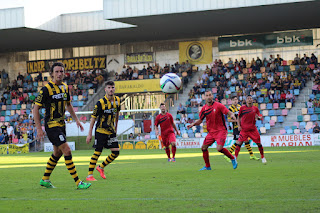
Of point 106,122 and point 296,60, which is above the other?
point 296,60

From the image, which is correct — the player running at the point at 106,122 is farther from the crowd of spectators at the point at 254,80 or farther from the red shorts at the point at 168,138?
the crowd of spectators at the point at 254,80

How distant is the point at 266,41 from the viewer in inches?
1625

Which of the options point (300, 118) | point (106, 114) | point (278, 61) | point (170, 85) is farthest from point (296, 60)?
point (106, 114)

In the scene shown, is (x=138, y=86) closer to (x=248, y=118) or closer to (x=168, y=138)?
(x=168, y=138)

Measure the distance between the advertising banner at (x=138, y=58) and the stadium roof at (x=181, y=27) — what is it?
156cm

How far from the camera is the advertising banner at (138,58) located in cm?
4641

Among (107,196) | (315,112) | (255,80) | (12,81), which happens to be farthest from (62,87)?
(12,81)

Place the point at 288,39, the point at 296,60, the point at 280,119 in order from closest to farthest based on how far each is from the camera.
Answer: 1. the point at 280,119
2. the point at 296,60
3. the point at 288,39

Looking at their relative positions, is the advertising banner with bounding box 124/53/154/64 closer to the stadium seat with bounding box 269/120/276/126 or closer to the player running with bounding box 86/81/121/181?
the stadium seat with bounding box 269/120/276/126

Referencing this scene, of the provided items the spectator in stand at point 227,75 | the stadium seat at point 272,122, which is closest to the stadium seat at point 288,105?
the stadium seat at point 272,122

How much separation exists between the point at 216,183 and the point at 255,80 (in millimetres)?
28874

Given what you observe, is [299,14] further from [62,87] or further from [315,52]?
[62,87]

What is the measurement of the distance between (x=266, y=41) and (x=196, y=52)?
595 centimetres

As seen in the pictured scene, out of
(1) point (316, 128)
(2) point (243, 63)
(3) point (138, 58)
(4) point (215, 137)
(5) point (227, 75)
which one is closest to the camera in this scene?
(4) point (215, 137)
